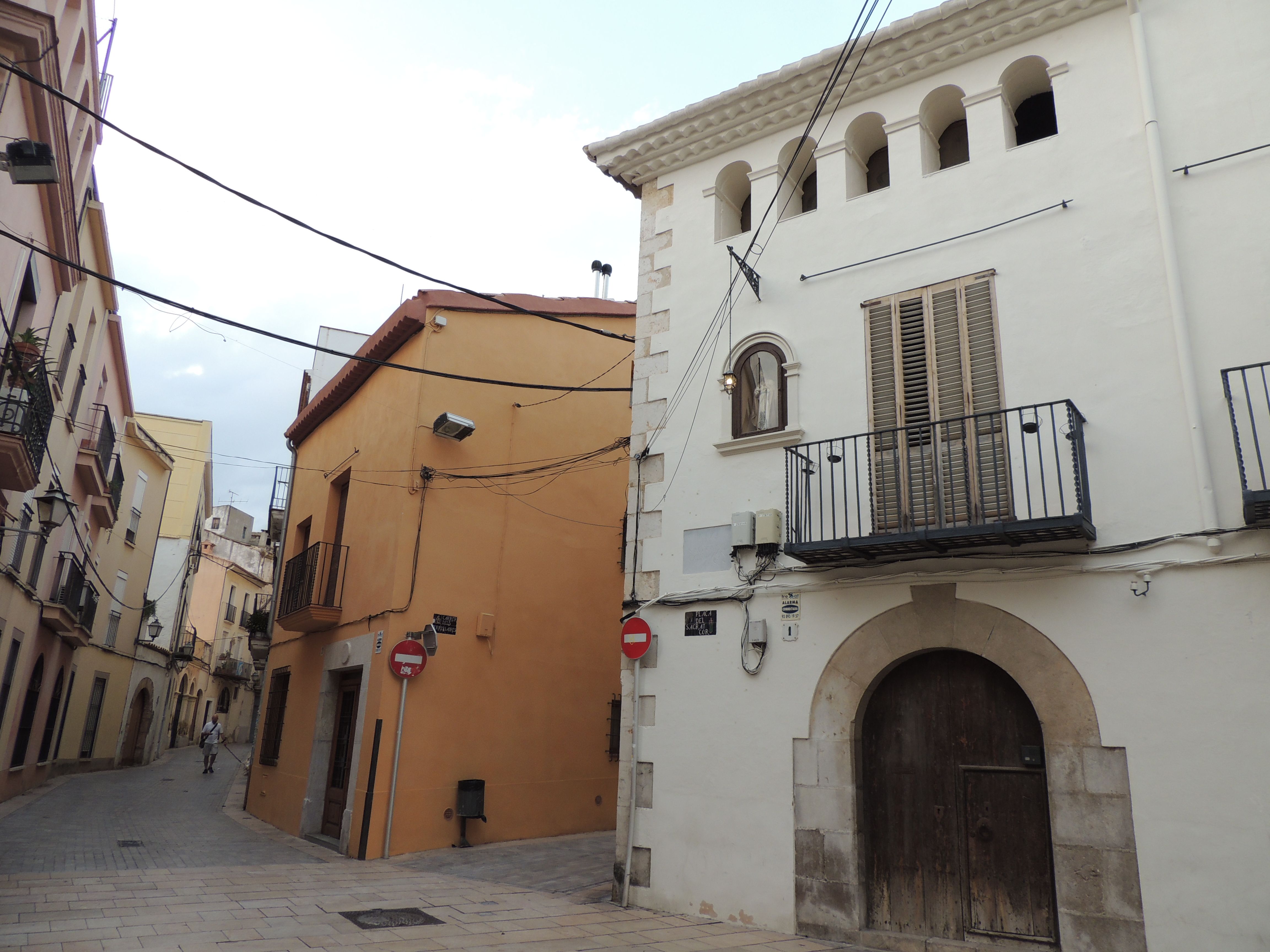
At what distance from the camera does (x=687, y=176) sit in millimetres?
9266

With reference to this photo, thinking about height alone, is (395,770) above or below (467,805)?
above

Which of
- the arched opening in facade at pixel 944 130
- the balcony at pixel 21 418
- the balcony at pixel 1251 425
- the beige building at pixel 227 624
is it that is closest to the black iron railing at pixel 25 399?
the balcony at pixel 21 418

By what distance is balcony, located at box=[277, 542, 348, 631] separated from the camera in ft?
39.7

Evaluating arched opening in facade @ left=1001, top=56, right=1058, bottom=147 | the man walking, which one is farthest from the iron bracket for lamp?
the man walking

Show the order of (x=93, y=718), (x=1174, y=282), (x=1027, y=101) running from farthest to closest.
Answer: (x=93, y=718) < (x=1027, y=101) < (x=1174, y=282)

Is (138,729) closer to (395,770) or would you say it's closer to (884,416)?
(395,770)

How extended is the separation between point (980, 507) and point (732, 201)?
4412mm

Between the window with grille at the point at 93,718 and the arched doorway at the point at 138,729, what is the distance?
2165mm

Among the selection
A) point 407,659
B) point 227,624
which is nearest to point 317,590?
point 407,659

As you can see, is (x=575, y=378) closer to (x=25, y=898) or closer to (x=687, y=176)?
(x=687, y=176)

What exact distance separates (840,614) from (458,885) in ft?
14.8

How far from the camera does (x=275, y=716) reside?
14461 mm

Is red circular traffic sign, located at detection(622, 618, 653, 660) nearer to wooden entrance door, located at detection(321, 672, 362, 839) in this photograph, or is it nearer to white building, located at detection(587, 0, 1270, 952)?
white building, located at detection(587, 0, 1270, 952)

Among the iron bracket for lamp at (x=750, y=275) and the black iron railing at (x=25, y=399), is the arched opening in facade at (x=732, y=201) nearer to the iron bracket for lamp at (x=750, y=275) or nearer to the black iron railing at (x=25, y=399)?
the iron bracket for lamp at (x=750, y=275)
